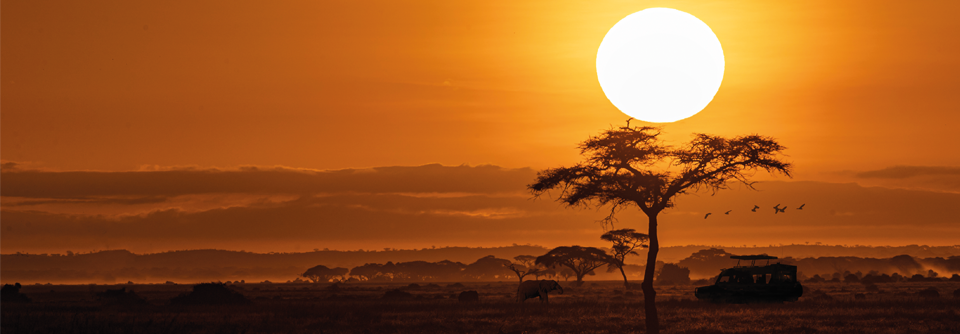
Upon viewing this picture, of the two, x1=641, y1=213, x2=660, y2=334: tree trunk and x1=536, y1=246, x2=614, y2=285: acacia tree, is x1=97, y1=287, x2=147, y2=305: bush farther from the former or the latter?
x1=536, y1=246, x2=614, y2=285: acacia tree

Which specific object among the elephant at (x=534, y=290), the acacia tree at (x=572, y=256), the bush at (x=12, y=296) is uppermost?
the acacia tree at (x=572, y=256)

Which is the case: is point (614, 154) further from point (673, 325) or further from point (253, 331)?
point (253, 331)

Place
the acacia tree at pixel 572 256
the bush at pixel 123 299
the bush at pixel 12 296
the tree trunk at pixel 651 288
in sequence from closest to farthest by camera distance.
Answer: the tree trunk at pixel 651 288 → the bush at pixel 123 299 → the bush at pixel 12 296 → the acacia tree at pixel 572 256

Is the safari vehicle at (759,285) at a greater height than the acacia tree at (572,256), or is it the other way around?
the acacia tree at (572,256)

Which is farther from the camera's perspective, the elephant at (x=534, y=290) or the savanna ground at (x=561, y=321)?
the elephant at (x=534, y=290)

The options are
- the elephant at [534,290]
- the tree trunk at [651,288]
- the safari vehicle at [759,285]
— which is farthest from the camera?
the elephant at [534,290]

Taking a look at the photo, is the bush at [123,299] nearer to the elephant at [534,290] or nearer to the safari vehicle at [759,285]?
the elephant at [534,290]

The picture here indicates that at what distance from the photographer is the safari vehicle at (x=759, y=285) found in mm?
48375

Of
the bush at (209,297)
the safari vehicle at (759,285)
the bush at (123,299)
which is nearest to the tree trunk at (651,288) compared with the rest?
the safari vehicle at (759,285)

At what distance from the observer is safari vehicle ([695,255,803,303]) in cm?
4838

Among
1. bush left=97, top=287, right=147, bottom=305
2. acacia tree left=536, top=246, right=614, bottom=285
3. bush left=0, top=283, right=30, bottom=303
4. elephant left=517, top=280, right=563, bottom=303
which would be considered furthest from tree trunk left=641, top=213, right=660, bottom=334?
acacia tree left=536, top=246, right=614, bottom=285

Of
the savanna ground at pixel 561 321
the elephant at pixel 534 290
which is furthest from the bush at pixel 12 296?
the elephant at pixel 534 290

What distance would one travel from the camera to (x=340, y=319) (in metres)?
38.2

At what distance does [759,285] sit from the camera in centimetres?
4844
